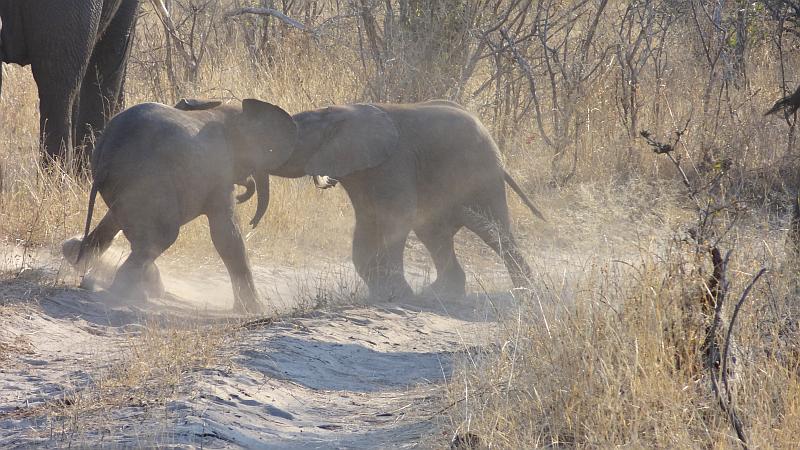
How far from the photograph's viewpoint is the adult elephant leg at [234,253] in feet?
23.8

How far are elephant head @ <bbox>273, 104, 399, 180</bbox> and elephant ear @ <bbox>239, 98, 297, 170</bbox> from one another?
0.12 meters

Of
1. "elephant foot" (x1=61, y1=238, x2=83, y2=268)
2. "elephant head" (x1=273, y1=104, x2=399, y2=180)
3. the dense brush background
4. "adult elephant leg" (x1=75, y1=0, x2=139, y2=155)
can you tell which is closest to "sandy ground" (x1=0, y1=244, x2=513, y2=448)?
"elephant foot" (x1=61, y1=238, x2=83, y2=268)

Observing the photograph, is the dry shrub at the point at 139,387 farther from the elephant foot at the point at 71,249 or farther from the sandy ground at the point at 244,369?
the elephant foot at the point at 71,249

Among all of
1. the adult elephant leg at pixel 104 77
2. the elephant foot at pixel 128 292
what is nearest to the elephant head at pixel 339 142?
the elephant foot at pixel 128 292

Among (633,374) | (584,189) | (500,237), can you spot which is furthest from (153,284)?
(584,189)

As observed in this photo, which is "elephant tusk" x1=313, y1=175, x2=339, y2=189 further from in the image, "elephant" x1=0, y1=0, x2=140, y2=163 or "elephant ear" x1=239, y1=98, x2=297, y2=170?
"elephant" x1=0, y1=0, x2=140, y2=163

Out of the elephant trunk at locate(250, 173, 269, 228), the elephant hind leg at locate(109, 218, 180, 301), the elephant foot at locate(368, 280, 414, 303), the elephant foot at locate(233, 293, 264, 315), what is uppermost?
the elephant trunk at locate(250, 173, 269, 228)

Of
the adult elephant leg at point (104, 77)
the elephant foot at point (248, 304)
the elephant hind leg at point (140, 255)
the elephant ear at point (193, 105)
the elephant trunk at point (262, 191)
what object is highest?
the adult elephant leg at point (104, 77)

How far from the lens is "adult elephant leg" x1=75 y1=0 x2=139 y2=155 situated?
9.78 m

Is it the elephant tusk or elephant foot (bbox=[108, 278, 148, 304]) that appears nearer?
elephant foot (bbox=[108, 278, 148, 304])

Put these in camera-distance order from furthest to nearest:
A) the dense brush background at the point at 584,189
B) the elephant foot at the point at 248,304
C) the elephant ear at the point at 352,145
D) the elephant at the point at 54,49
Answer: the elephant at the point at 54,49 < the elephant ear at the point at 352,145 < the elephant foot at the point at 248,304 < the dense brush background at the point at 584,189

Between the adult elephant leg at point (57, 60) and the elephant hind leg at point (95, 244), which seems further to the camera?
the adult elephant leg at point (57, 60)

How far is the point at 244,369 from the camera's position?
5.40 m

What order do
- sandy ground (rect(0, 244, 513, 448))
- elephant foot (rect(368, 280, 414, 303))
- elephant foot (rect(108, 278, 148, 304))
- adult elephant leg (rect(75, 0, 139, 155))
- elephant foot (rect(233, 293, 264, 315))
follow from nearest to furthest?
1. sandy ground (rect(0, 244, 513, 448))
2. elephant foot (rect(108, 278, 148, 304))
3. elephant foot (rect(233, 293, 264, 315))
4. elephant foot (rect(368, 280, 414, 303))
5. adult elephant leg (rect(75, 0, 139, 155))
